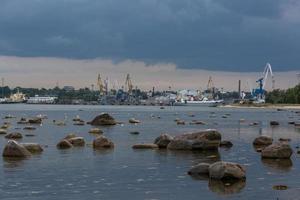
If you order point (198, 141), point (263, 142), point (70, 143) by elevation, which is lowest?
point (263, 142)

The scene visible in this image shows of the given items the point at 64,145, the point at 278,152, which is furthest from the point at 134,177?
the point at 64,145

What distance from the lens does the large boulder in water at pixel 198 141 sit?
51969mm

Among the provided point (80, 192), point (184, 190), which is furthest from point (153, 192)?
point (80, 192)

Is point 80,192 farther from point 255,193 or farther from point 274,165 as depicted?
point 274,165

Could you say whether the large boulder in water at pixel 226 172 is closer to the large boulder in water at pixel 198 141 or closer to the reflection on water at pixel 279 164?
the reflection on water at pixel 279 164

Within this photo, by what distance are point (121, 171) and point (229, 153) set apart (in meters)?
15.8

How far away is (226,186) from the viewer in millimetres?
31469

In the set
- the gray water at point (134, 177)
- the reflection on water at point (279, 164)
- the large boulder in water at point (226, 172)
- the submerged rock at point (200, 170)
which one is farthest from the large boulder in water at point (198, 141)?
the large boulder in water at point (226, 172)

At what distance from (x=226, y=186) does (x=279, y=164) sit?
11495mm

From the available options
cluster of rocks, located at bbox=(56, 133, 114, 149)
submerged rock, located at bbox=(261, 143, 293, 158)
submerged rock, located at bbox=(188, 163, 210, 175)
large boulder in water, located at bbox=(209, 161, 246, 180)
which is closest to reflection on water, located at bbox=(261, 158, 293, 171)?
submerged rock, located at bbox=(261, 143, 293, 158)

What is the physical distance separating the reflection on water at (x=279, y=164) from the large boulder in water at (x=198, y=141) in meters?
8.13

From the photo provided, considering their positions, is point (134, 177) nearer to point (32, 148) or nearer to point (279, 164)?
point (279, 164)

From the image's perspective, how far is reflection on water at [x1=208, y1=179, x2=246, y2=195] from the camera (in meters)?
30.1

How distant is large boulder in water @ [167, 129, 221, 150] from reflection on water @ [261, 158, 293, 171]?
26.7 feet
